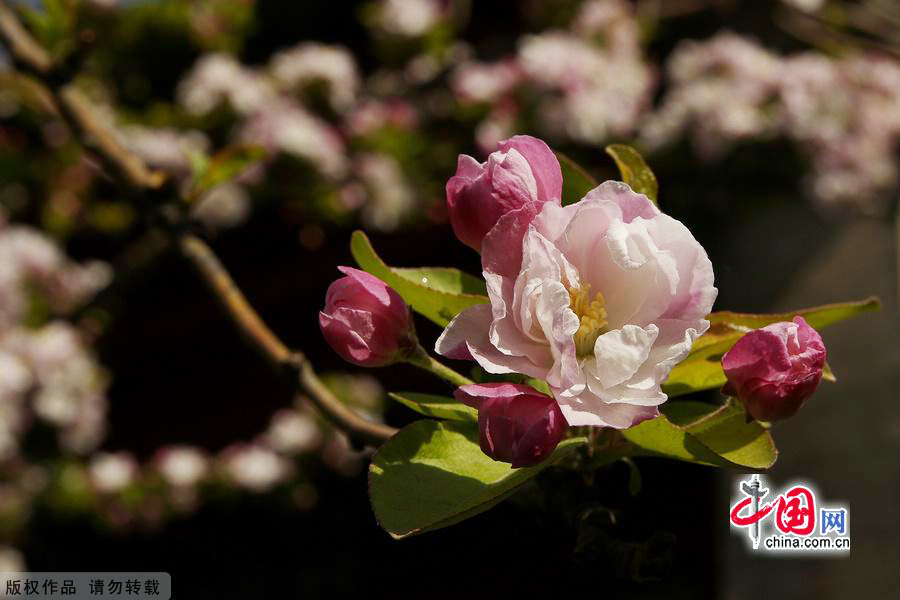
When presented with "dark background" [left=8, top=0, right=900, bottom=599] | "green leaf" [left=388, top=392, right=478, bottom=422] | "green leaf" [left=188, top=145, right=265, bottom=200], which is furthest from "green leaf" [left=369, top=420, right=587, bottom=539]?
"dark background" [left=8, top=0, right=900, bottom=599]

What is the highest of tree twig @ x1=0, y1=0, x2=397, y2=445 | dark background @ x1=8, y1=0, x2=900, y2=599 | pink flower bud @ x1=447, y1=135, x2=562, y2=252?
pink flower bud @ x1=447, y1=135, x2=562, y2=252

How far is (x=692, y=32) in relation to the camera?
2379mm

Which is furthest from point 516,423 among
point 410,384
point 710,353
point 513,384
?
point 410,384

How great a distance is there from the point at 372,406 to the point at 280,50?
132 centimetres

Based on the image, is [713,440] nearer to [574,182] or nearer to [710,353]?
A: [710,353]

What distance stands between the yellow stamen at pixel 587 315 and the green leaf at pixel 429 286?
0.05 meters

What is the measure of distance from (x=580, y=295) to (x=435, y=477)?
0.11 metres

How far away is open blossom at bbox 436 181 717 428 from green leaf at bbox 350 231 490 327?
0.05 metres

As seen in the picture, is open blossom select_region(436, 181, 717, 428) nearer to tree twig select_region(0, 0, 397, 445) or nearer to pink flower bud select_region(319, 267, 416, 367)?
pink flower bud select_region(319, 267, 416, 367)

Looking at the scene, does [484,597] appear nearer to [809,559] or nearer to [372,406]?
[372,406]

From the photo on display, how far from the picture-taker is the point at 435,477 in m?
0.42

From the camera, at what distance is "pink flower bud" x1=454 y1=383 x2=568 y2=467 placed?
1.28ft

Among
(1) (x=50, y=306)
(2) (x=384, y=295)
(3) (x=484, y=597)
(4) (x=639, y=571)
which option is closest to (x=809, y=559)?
(3) (x=484, y=597)

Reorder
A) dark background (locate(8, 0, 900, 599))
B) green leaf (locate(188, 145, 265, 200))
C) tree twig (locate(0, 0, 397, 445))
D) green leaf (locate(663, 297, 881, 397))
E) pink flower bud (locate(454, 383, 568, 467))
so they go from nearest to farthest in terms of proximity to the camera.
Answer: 1. pink flower bud (locate(454, 383, 568, 467))
2. green leaf (locate(663, 297, 881, 397))
3. tree twig (locate(0, 0, 397, 445))
4. green leaf (locate(188, 145, 265, 200))
5. dark background (locate(8, 0, 900, 599))
